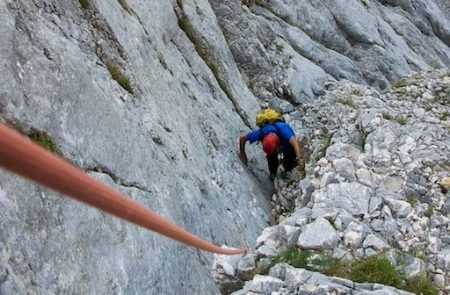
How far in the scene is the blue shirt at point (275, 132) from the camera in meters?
12.8

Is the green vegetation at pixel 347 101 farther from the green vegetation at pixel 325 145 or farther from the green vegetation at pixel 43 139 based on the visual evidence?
the green vegetation at pixel 43 139

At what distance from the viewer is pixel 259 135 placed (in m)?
12.8

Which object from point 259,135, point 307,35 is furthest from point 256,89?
point 307,35

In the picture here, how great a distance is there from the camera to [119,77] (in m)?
9.55

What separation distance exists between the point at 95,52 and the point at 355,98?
9.32 m

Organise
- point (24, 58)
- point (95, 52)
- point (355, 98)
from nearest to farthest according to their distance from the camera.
Result: point (24, 58)
point (95, 52)
point (355, 98)

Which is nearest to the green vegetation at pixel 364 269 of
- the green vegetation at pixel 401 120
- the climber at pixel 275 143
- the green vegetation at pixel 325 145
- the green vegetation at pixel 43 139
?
the green vegetation at pixel 43 139

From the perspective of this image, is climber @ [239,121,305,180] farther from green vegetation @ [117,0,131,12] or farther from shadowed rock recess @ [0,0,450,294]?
green vegetation @ [117,0,131,12]

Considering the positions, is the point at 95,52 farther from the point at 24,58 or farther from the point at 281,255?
the point at 281,255

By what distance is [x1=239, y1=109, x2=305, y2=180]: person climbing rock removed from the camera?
41.6 feet

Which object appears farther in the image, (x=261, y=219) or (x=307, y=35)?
(x=307, y=35)

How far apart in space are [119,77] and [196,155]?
2.31 m

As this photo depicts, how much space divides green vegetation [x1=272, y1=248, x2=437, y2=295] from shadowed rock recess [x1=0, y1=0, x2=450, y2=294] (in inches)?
7.3

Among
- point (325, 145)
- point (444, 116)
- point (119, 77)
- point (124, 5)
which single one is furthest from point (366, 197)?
point (444, 116)
